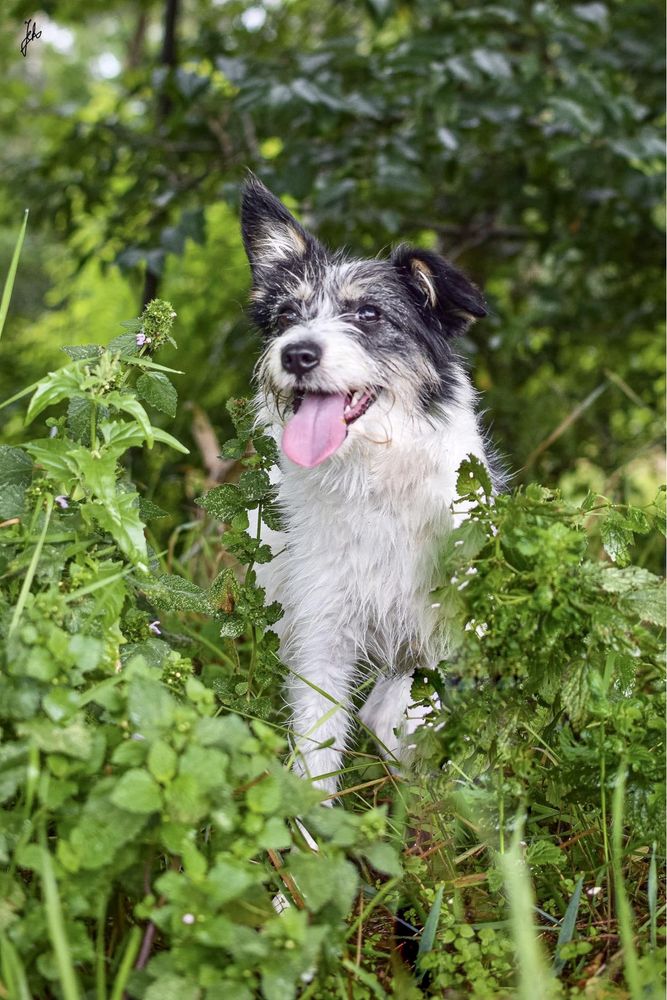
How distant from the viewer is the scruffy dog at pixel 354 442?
111 inches

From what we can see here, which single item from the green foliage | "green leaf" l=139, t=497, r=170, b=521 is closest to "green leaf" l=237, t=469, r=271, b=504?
the green foliage

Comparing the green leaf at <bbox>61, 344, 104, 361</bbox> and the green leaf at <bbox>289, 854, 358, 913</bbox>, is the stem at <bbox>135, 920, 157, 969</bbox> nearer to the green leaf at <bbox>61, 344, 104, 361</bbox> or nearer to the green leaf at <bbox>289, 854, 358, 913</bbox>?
the green leaf at <bbox>289, 854, 358, 913</bbox>

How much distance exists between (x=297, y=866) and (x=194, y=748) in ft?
0.98

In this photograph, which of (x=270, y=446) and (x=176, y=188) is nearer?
(x=270, y=446)

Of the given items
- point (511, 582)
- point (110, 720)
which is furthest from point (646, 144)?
point (110, 720)

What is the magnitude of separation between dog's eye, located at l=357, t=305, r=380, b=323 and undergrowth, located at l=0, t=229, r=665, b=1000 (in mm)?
472

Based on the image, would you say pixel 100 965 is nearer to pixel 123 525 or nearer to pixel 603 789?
pixel 123 525

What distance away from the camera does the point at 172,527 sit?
4695mm

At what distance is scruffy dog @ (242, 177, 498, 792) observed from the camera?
282 centimetres

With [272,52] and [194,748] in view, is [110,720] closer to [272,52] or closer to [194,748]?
[194,748]

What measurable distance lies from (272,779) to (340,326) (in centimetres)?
153

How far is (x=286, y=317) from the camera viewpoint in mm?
3100

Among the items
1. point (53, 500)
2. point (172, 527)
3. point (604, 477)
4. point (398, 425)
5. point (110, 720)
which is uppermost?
point (53, 500)

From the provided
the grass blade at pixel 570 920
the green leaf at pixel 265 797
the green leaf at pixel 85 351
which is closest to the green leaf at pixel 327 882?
the green leaf at pixel 265 797
